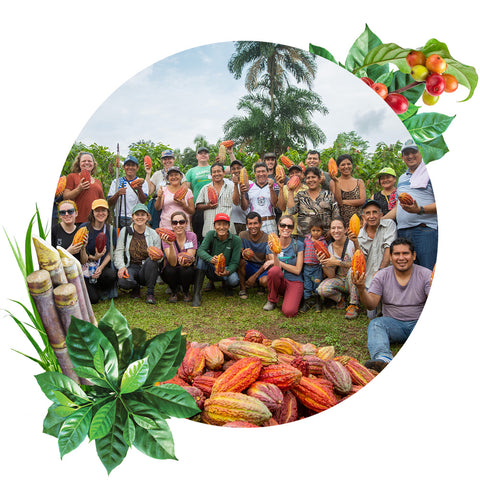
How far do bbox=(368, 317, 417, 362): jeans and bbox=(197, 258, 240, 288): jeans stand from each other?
1027 millimetres

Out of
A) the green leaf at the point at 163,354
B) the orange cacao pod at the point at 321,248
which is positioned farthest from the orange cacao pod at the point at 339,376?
the green leaf at the point at 163,354

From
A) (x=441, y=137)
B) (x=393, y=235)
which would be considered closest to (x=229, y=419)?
(x=393, y=235)

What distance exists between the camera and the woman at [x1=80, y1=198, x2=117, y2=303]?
3.70 meters

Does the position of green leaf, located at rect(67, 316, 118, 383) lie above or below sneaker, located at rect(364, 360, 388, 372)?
above

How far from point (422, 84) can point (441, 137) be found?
44 centimetres

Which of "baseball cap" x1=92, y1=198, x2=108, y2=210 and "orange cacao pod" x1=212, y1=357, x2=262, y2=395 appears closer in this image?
"orange cacao pod" x1=212, y1=357, x2=262, y2=395

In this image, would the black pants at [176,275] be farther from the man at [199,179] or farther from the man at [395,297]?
the man at [395,297]

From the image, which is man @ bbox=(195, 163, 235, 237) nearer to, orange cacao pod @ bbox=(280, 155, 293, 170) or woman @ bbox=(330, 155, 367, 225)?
orange cacao pod @ bbox=(280, 155, 293, 170)

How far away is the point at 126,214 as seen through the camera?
12.3 ft

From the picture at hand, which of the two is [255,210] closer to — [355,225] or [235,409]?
[355,225]

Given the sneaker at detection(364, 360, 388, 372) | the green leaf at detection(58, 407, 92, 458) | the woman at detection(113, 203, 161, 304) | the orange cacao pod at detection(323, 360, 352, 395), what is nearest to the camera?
the green leaf at detection(58, 407, 92, 458)

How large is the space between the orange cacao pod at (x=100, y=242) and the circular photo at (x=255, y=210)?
14 mm

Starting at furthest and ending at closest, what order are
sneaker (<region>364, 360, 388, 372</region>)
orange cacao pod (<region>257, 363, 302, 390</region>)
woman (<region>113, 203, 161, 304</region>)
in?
woman (<region>113, 203, 161, 304</region>), sneaker (<region>364, 360, 388, 372</region>), orange cacao pod (<region>257, 363, 302, 390</region>)

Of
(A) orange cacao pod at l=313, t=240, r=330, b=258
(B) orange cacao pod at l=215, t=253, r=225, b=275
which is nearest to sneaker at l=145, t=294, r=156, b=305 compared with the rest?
(B) orange cacao pod at l=215, t=253, r=225, b=275
